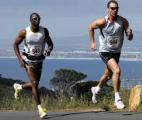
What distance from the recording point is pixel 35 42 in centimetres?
1112

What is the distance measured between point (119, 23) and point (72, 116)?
181cm

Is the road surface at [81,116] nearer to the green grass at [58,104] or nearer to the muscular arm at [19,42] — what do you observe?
the muscular arm at [19,42]

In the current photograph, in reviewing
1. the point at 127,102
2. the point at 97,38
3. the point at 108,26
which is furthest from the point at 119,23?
the point at 127,102

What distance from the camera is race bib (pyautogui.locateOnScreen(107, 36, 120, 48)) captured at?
36.3ft

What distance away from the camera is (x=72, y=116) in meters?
11.0

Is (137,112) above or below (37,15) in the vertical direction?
below

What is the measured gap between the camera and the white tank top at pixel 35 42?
11.1 m

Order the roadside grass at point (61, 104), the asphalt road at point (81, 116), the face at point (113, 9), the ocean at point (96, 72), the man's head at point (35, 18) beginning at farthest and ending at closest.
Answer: the ocean at point (96, 72) < the roadside grass at point (61, 104) < the man's head at point (35, 18) < the face at point (113, 9) < the asphalt road at point (81, 116)

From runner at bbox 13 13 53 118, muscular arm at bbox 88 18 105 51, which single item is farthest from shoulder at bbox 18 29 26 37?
muscular arm at bbox 88 18 105 51

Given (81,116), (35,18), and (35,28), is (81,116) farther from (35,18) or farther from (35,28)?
(35,18)

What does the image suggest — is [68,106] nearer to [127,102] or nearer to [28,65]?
[127,102]

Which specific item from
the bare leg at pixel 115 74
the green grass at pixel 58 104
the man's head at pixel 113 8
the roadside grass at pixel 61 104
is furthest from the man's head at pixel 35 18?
the green grass at pixel 58 104

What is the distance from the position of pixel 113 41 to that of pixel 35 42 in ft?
A: 4.49

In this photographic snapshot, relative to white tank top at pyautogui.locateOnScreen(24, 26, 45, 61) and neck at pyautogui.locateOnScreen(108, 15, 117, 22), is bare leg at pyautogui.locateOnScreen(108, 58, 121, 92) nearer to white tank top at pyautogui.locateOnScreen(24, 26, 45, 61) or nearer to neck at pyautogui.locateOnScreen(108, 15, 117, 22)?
neck at pyautogui.locateOnScreen(108, 15, 117, 22)
